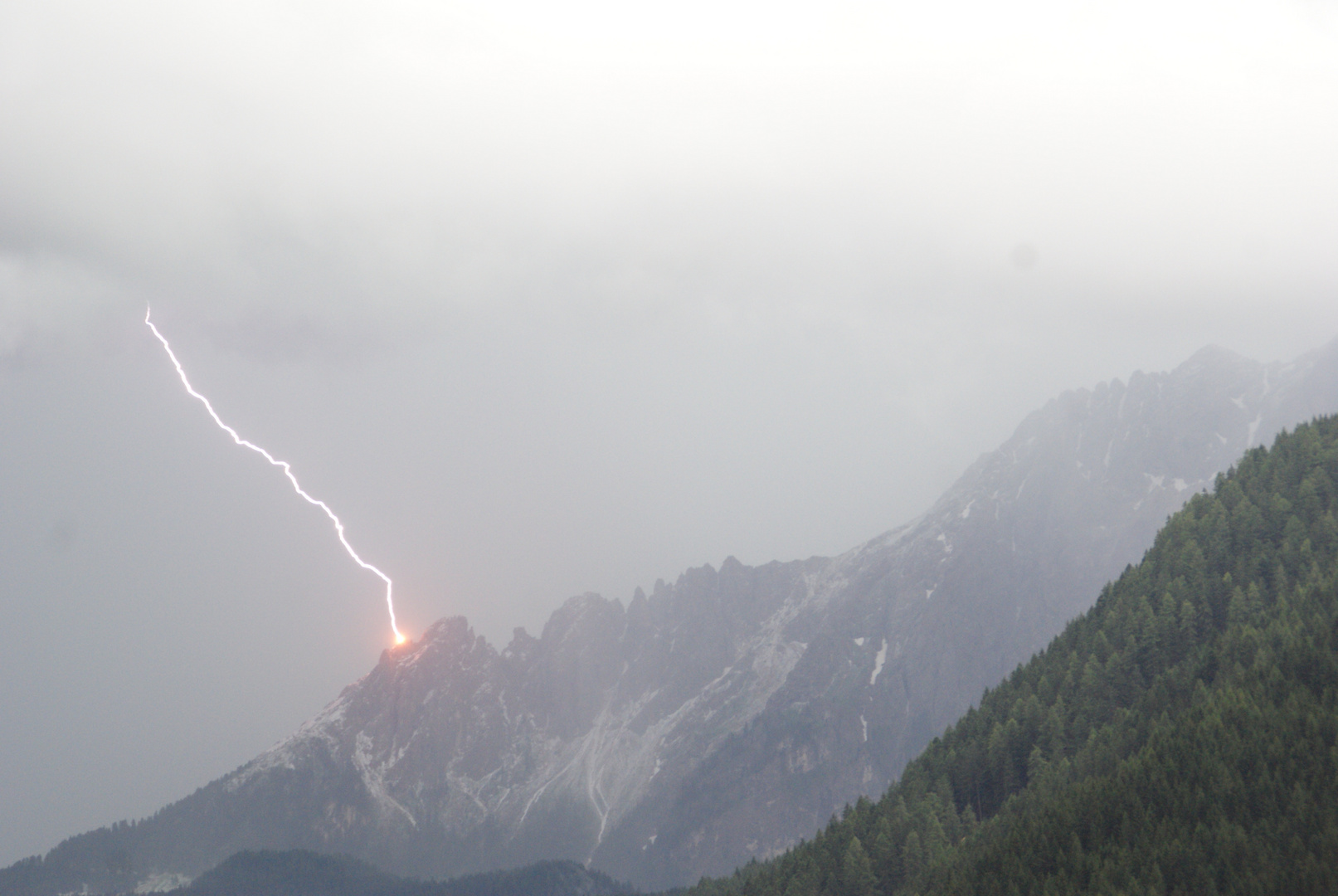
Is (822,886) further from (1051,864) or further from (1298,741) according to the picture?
(1298,741)

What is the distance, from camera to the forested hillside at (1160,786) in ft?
407

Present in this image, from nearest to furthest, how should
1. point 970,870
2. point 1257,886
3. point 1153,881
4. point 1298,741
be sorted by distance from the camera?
point 1257,886
point 1153,881
point 1298,741
point 970,870

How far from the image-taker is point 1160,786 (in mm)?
139750

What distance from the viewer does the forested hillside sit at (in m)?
124

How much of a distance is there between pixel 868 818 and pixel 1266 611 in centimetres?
7397

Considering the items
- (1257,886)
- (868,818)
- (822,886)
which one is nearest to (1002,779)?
(868,818)

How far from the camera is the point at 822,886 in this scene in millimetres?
177875

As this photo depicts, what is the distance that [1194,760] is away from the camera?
464 feet

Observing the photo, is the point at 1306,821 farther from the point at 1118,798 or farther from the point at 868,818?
the point at 868,818

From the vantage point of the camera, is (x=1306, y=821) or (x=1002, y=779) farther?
(x=1002, y=779)

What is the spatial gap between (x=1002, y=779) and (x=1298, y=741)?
206 feet

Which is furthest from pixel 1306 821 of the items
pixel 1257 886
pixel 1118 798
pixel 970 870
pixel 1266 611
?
pixel 1266 611

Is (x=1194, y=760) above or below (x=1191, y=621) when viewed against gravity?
below

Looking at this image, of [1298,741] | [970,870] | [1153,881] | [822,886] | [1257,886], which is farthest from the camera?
[822,886]
